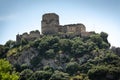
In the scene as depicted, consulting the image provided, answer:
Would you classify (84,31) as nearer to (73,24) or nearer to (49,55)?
(73,24)

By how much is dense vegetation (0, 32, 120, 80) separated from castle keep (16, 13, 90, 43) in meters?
3.28

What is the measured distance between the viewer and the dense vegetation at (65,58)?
363 feet

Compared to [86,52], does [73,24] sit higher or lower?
higher

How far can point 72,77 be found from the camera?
11150cm

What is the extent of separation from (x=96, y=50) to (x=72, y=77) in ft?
55.2

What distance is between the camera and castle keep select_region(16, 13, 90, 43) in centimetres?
14038

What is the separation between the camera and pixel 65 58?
125562mm

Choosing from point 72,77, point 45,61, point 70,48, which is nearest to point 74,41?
point 70,48

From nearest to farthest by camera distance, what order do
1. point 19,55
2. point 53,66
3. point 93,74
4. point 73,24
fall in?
point 93,74
point 53,66
point 19,55
point 73,24

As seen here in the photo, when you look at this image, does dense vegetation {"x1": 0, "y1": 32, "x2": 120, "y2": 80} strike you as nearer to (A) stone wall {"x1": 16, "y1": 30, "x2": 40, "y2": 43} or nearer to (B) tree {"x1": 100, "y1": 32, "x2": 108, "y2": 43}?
(B) tree {"x1": 100, "y1": 32, "x2": 108, "y2": 43}

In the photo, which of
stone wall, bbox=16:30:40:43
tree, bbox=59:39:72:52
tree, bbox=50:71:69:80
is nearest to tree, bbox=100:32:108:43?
tree, bbox=59:39:72:52

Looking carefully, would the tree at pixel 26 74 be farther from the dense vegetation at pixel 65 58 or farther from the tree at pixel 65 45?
the tree at pixel 65 45

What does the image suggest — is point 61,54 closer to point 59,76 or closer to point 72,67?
point 72,67

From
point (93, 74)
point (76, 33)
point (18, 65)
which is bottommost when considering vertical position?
point (93, 74)
